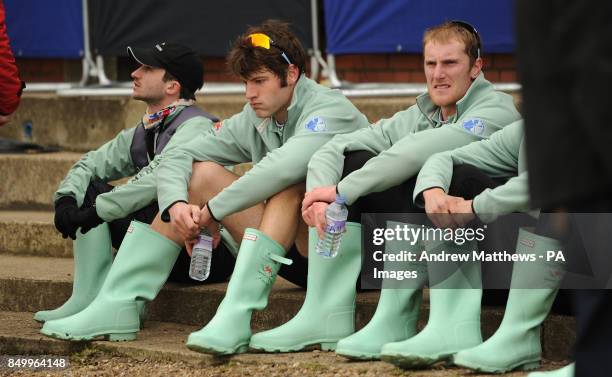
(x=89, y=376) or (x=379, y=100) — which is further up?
(x=379, y=100)

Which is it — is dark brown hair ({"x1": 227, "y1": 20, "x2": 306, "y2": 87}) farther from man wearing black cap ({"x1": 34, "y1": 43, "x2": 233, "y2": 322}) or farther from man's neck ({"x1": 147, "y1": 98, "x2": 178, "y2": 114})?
man's neck ({"x1": 147, "y1": 98, "x2": 178, "y2": 114})

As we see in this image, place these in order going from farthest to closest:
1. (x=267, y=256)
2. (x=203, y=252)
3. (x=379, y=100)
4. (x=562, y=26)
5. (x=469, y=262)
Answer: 1. (x=379, y=100)
2. (x=203, y=252)
3. (x=267, y=256)
4. (x=469, y=262)
5. (x=562, y=26)

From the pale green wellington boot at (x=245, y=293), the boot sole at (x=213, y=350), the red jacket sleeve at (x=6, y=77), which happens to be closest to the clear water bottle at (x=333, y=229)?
the pale green wellington boot at (x=245, y=293)

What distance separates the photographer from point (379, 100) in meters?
6.04

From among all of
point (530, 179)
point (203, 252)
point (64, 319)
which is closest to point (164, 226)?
point (203, 252)

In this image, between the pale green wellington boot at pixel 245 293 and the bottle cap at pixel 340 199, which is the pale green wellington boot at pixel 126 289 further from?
the bottle cap at pixel 340 199

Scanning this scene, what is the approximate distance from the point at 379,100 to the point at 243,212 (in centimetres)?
197

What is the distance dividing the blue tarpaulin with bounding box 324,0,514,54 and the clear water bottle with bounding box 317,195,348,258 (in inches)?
94.3

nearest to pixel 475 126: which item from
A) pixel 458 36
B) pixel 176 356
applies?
pixel 458 36

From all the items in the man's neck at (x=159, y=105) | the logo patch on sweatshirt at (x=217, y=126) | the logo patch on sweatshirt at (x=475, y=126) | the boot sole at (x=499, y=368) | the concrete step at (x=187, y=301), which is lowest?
the boot sole at (x=499, y=368)

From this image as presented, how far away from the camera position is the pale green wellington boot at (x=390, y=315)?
12.0ft

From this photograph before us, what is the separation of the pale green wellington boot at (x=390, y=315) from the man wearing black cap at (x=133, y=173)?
3.29 feet

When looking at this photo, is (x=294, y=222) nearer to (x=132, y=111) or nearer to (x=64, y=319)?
(x=64, y=319)

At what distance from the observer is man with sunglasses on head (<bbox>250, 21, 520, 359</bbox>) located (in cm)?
372
